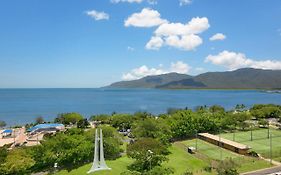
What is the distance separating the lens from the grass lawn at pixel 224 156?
35.2 m

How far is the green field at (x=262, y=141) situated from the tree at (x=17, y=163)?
31709 mm

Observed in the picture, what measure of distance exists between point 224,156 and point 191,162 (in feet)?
19.8

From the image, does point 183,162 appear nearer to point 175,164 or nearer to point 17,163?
point 175,164

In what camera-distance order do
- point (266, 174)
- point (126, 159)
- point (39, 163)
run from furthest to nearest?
point (126, 159)
point (39, 163)
point (266, 174)

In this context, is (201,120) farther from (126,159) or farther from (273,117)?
(273,117)

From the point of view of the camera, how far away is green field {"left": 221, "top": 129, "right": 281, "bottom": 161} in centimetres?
4179

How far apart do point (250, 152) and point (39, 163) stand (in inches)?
1156

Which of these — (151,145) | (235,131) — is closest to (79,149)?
(151,145)

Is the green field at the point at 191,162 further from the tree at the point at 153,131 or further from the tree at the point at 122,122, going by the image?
the tree at the point at 122,122

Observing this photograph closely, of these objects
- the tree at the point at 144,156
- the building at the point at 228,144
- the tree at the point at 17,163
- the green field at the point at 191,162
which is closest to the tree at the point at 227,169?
the green field at the point at 191,162

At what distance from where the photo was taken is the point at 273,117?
8188cm

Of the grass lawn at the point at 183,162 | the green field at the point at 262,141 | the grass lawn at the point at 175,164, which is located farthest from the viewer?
the green field at the point at 262,141

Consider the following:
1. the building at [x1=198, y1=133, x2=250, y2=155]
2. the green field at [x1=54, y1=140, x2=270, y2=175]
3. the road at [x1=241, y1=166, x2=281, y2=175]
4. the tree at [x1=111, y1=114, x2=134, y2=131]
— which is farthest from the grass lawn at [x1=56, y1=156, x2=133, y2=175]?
the tree at [x1=111, y1=114, x2=134, y2=131]

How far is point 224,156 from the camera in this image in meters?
41.1
